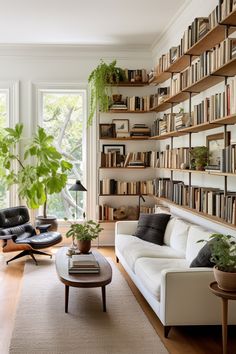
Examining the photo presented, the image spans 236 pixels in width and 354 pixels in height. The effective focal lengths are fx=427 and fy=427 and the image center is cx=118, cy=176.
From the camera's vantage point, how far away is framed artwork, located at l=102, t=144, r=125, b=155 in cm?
728

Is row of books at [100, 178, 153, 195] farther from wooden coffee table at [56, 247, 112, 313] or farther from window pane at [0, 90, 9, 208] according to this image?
wooden coffee table at [56, 247, 112, 313]

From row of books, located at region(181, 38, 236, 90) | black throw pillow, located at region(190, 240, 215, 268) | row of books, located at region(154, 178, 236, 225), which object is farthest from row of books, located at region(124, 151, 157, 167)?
black throw pillow, located at region(190, 240, 215, 268)

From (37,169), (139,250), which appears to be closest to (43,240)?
(37,169)

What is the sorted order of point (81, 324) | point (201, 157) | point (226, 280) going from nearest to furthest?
point (226, 280), point (81, 324), point (201, 157)

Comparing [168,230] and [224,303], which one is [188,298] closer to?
[224,303]

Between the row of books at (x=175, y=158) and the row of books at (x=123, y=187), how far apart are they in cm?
80

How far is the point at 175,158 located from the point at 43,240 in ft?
7.01

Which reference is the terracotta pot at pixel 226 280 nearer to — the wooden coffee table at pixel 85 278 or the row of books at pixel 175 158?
the wooden coffee table at pixel 85 278

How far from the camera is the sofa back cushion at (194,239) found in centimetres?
420

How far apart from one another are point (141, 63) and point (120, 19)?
155cm

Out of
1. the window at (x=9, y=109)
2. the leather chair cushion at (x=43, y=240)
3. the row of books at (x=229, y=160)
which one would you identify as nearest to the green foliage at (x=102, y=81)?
the window at (x=9, y=109)

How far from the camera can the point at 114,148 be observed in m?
7.31

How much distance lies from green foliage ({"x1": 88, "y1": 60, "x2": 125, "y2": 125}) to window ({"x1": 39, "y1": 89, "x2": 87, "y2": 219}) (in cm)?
36

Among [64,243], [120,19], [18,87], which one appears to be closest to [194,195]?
[120,19]
